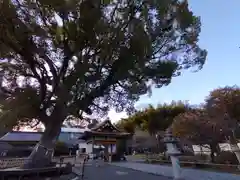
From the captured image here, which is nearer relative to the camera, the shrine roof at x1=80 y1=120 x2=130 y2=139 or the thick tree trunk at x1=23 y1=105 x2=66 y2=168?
the thick tree trunk at x1=23 y1=105 x2=66 y2=168

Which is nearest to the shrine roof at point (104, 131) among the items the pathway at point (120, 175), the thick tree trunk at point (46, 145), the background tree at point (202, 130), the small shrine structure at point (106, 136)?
the small shrine structure at point (106, 136)

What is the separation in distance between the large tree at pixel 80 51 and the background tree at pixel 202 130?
139 inches

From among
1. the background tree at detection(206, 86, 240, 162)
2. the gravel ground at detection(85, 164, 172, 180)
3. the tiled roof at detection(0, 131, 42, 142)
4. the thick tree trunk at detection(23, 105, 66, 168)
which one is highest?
the tiled roof at detection(0, 131, 42, 142)

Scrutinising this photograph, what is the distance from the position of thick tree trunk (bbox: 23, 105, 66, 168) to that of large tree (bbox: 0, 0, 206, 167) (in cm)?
4

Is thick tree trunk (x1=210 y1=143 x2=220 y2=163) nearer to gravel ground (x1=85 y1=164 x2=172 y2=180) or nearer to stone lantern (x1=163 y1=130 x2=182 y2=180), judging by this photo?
gravel ground (x1=85 y1=164 x2=172 y2=180)

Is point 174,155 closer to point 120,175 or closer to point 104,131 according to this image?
point 120,175

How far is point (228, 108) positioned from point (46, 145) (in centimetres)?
988

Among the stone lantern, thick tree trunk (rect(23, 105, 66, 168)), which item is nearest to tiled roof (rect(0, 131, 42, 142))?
thick tree trunk (rect(23, 105, 66, 168))

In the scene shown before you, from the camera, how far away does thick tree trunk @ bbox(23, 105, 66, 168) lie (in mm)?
9062

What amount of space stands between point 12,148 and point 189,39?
25.2m

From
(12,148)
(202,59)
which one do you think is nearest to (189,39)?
(202,59)

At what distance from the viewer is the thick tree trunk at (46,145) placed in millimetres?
9062

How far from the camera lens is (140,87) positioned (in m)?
11.0

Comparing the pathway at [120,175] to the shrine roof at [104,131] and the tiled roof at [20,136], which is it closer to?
the shrine roof at [104,131]
